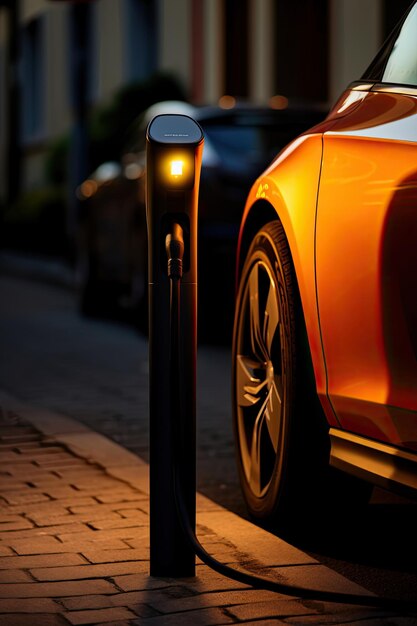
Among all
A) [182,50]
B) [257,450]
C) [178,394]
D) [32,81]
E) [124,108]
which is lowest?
[257,450]

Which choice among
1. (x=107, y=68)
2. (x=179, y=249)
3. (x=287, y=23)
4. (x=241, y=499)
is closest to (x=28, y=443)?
(x=241, y=499)

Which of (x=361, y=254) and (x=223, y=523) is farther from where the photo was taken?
(x=223, y=523)

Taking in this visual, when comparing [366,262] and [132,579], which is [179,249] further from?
[132,579]

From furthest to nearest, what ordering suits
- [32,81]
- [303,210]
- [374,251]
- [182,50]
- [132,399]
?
1. [32,81]
2. [182,50]
3. [132,399]
4. [303,210]
5. [374,251]

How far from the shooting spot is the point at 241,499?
543cm

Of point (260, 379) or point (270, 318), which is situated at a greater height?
point (270, 318)

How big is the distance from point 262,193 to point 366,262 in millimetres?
854

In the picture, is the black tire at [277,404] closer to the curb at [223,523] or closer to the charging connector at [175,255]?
the curb at [223,523]

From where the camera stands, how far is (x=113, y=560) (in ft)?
13.9

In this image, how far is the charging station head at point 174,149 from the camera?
159 inches

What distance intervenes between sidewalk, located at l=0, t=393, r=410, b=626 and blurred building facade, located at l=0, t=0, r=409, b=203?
447 inches

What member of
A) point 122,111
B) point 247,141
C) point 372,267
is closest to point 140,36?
point 122,111

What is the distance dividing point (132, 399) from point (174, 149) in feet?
13.4

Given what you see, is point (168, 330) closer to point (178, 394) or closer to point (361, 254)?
point (178, 394)
